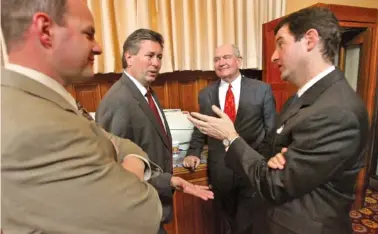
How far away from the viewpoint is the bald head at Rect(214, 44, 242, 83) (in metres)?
1.82

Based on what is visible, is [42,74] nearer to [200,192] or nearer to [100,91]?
[200,192]

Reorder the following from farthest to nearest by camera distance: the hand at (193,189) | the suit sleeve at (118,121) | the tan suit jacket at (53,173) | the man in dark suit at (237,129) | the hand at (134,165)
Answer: the man in dark suit at (237,129) < the suit sleeve at (118,121) < the hand at (193,189) < the hand at (134,165) < the tan suit jacket at (53,173)

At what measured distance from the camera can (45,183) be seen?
440mm

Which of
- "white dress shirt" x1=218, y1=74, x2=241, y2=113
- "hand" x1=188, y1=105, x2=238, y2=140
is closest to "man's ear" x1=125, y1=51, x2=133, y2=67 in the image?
"hand" x1=188, y1=105, x2=238, y2=140

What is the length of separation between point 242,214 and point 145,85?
1.11 metres

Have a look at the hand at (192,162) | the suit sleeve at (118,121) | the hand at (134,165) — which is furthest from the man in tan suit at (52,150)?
the hand at (192,162)

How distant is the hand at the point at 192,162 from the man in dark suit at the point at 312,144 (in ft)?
2.46

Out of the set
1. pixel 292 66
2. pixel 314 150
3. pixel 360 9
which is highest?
pixel 360 9

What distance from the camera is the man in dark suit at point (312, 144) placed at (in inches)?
31.2

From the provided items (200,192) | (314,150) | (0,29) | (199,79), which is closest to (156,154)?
(200,192)

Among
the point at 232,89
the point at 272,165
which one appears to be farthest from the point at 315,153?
the point at 232,89

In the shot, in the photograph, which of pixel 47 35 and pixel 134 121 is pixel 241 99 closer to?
pixel 134 121

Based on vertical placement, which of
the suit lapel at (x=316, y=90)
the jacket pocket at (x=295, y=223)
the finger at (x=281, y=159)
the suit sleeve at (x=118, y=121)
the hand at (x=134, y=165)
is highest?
the suit lapel at (x=316, y=90)

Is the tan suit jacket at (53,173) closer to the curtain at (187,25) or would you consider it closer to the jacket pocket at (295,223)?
the jacket pocket at (295,223)
